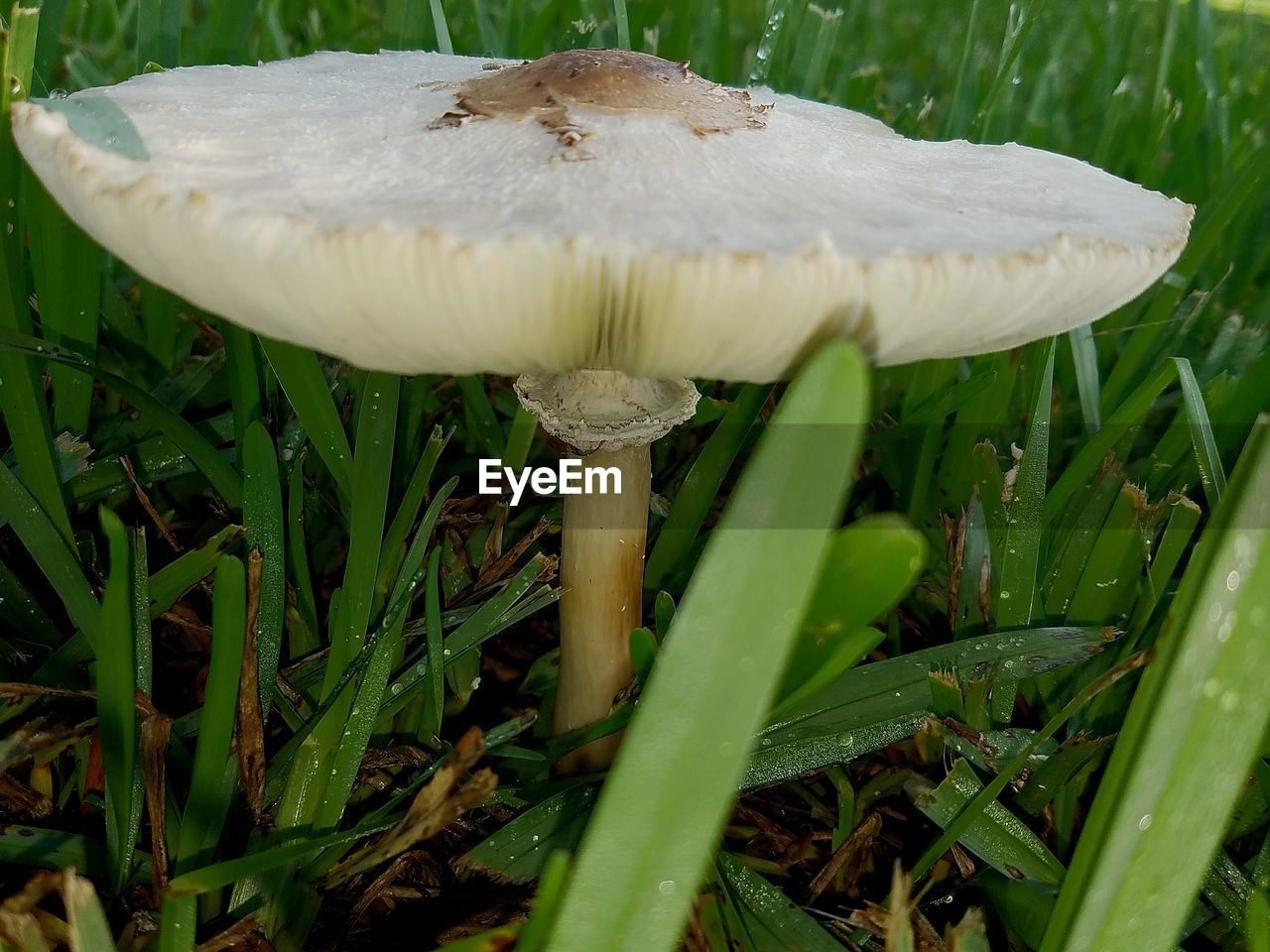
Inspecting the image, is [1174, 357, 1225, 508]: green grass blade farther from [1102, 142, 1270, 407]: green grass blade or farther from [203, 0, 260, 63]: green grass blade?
[203, 0, 260, 63]: green grass blade

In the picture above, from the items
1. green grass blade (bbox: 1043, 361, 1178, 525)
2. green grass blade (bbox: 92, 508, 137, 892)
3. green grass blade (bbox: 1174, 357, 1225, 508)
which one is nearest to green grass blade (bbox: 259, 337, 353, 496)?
green grass blade (bbox: 92, 508, 137, 892)

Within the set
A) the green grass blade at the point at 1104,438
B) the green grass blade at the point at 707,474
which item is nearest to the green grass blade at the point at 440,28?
the green grass blade at the point at 707,474

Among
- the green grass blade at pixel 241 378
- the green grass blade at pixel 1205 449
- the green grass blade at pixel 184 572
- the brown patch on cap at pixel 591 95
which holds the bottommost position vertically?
the green grass blade at pixel 184 572

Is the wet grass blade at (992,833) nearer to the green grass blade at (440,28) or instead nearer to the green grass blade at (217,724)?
the green grass blade at (217,724)

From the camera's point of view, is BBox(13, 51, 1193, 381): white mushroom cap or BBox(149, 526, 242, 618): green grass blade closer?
BBox(13, 51, 1193, 381): white mushroom cap

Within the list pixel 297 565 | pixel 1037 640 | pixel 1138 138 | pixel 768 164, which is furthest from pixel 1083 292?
pixel 1138 138

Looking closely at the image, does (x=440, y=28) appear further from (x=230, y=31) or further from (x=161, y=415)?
(x=161, y=415)
